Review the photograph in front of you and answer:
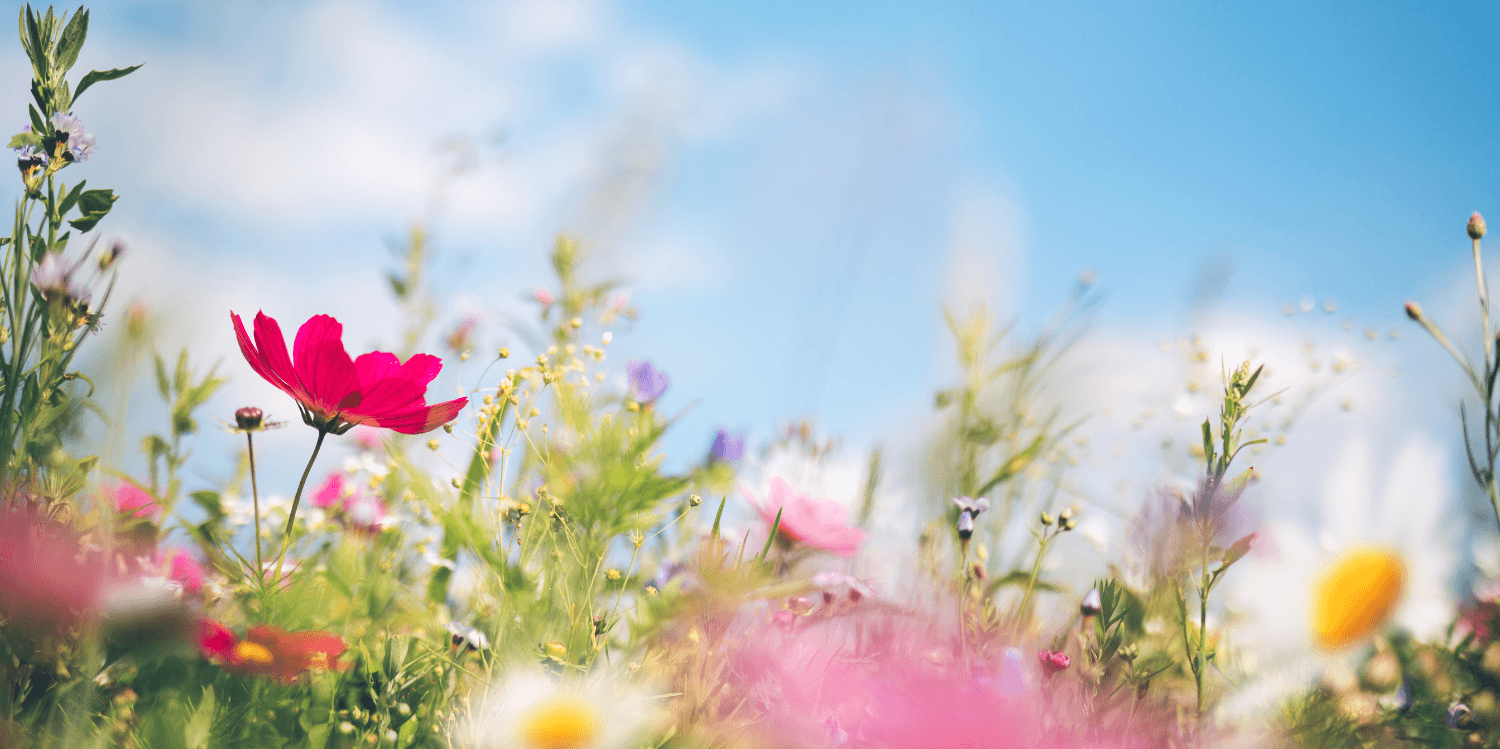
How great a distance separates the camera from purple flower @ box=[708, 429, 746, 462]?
63 centimetres

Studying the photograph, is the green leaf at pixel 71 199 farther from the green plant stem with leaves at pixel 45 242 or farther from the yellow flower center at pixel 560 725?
the yellow flower center at pixel 560 725

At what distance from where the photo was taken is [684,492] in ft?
1.83

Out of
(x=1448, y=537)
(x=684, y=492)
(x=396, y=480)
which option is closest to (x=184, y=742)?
(x=684, y=492)

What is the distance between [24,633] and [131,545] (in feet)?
0.45

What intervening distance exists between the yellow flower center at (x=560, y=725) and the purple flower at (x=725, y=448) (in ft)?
1.02

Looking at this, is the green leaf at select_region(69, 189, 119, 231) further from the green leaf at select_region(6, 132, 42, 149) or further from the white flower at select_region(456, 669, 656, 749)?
the white flower at select_region(456, 669, 656, 749)

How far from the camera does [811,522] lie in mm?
544

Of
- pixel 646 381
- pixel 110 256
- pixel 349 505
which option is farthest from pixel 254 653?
pixel 349 505

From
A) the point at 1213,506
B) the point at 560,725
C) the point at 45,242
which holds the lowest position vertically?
the point at 560,725

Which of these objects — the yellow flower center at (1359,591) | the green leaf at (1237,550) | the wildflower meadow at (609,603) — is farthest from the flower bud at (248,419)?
the yellow flower center at (1359,591)

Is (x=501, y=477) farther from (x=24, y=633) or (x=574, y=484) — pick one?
(x=24, y=633)

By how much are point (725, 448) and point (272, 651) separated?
0.34m

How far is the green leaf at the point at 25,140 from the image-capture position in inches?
14.1

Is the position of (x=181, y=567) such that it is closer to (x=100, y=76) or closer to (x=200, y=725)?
(x=200, y=725)
